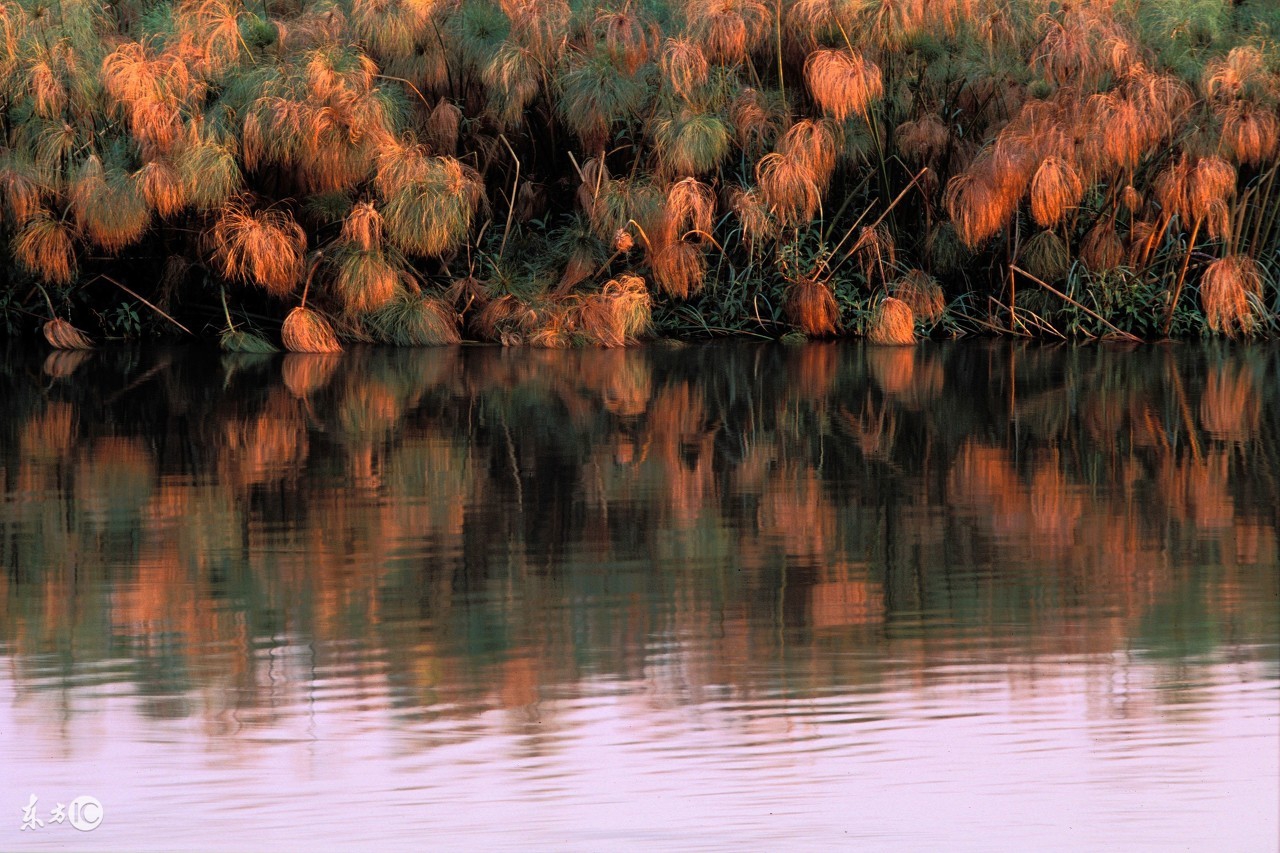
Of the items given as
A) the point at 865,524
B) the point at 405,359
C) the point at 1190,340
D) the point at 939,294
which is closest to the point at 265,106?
the point at 405,359

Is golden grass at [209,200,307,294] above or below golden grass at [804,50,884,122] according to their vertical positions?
below

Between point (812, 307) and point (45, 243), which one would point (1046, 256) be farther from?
point (45, 243)

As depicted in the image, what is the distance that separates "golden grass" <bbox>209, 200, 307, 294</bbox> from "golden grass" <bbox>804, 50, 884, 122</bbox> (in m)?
4.50

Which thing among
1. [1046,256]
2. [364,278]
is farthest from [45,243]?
[1046,256]

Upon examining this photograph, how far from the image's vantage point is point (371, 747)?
395 cm

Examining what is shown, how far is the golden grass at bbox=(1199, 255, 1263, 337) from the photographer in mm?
16078

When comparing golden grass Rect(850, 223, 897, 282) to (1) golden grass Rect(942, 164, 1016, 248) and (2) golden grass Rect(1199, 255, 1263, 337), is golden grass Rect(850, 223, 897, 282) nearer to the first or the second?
(1) golden grass Rect(942, 164, 1016, 248)

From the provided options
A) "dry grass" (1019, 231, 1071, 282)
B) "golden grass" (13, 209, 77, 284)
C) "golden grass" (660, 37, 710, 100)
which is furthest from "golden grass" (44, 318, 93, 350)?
"dry grass" (1019, 231, 1071, 282)

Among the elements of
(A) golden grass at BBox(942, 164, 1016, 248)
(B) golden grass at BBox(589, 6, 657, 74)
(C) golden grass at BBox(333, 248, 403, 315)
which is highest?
(B) golden grass at BBox(589, 6, 657, 74)

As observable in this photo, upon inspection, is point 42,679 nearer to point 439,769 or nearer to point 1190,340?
point 439,769

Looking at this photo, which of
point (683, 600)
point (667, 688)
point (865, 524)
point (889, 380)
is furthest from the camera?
point (889, 380)

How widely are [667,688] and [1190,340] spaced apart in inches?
523

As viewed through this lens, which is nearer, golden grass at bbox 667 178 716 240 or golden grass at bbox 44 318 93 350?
golden grass at bbox 667 178 716 240

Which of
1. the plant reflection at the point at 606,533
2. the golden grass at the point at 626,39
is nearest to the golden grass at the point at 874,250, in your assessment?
the golden grass at the point at 626,39
